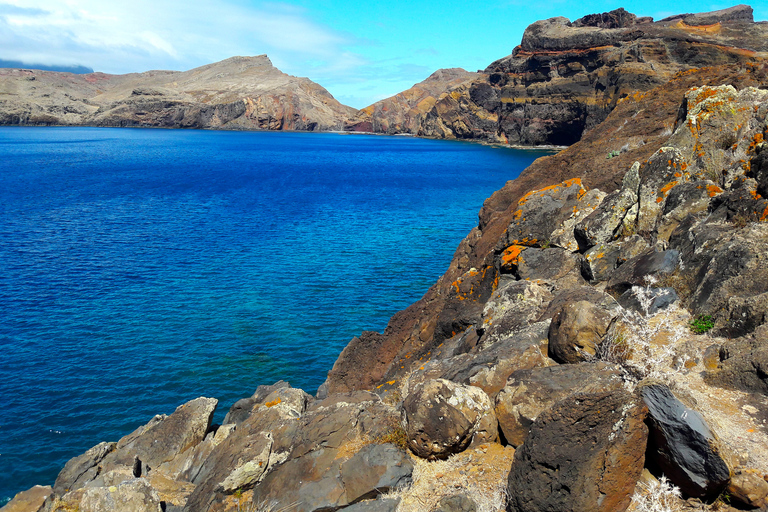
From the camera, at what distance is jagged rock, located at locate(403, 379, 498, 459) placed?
25.9 feet

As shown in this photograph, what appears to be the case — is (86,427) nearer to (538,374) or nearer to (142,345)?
(142,345)

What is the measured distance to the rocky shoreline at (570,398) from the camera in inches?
240

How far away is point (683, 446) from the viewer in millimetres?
5832

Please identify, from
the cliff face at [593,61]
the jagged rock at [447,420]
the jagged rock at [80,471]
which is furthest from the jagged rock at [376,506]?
the cliff face at [593,61]

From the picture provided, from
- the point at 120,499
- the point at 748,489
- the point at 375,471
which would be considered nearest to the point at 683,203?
the point at 748,489

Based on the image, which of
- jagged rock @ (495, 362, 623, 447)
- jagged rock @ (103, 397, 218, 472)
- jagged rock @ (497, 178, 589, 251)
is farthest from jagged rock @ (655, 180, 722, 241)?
jagged rock @ (103, 397, 218, 472)

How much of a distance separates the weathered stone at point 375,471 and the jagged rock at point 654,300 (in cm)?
583

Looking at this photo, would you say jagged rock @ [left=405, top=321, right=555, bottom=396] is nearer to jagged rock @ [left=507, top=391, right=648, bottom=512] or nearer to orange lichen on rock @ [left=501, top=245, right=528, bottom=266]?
jagged rock @ [left=507, top=391, right=648, bottom=512]

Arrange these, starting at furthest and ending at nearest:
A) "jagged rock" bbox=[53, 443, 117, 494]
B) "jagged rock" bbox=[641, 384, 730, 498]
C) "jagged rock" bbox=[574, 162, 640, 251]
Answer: "jagged rock" bbox=[574, 162, 640, 251] → "jagged rock" bbox=[53, 443, 117, 494] → "jagged rock" bbox=[641, 384, 730, 498]

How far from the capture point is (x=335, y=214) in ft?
183

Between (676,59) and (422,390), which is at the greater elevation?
(676,59)

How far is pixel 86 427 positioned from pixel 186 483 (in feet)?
30.6

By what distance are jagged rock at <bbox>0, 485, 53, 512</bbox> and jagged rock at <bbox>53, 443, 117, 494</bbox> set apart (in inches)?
11.1

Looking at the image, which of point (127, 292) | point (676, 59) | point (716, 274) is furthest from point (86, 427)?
point (676, 59)
